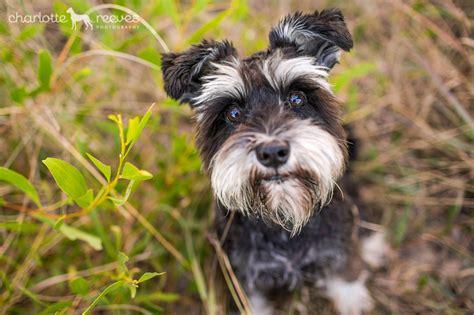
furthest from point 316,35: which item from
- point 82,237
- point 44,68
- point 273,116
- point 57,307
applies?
point 57,307

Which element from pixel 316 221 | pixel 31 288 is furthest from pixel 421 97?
pixel 31 288

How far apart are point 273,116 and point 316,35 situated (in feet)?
2.57

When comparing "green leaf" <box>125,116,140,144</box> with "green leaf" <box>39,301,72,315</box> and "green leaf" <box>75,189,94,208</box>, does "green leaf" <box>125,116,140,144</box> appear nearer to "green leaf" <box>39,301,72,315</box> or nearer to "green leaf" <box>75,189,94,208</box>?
"green leaf" <box>75,189,94,208</box>

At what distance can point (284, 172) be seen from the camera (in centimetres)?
274

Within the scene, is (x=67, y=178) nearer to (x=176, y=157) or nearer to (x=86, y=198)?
(x=86, y=198)

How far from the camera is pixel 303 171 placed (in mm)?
2773

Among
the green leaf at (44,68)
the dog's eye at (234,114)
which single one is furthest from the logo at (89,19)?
the dog's eye at (234,114)

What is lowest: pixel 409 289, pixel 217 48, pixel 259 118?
pixel 409 289

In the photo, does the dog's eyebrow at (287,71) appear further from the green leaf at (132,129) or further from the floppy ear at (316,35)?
the green leaf at (132,129)

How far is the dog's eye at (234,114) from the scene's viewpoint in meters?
3.27

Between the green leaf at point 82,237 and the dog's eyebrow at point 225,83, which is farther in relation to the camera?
the green leaf at point 82,237

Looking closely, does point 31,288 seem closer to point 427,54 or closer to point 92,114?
point 92,114

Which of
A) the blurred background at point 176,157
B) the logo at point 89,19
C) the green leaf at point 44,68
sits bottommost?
the blurred background at point 176,157

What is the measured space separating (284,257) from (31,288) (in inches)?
96.9
